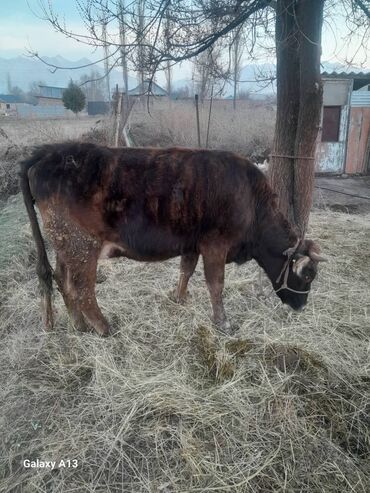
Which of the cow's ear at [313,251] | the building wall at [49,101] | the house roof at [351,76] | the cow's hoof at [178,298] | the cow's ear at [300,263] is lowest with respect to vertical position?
the cow's hoof at [178,298]

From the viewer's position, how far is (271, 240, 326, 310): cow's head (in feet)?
11.3

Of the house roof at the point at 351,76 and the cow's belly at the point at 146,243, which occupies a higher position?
the house roof at the point at 351,76

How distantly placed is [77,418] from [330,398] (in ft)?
6.41

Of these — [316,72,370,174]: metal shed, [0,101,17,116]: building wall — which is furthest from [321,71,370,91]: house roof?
[0,101,17,116]: building wall

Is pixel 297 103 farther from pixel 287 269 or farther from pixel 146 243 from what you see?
pixel 146 243

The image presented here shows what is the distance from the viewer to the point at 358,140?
38.2ft

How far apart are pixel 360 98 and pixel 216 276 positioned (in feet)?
35.6

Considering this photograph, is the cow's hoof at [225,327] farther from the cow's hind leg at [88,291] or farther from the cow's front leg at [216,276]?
the cow's hind leg at [88,291]

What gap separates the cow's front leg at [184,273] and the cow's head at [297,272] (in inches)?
35.5

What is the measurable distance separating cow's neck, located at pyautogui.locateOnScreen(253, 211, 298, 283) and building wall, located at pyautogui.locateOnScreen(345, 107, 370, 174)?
955 cm

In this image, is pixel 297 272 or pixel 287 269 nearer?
pixel 297 272

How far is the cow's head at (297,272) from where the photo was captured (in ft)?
11.3

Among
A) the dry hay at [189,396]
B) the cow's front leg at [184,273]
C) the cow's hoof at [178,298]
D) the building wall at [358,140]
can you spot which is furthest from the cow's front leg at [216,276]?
the building wall at [358,140]

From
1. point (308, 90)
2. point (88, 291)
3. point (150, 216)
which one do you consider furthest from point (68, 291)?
point (308, 90)
